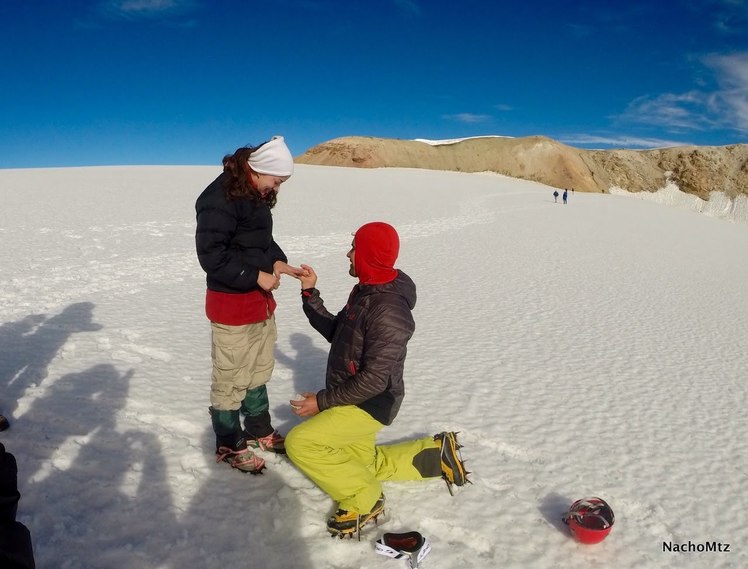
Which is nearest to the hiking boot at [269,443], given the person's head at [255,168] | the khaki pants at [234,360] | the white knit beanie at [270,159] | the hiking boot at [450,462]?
the khaki pants at [234,360]

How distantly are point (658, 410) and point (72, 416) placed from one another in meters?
5.91

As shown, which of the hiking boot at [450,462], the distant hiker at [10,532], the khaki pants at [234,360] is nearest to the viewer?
the distant hiker at [10,532]

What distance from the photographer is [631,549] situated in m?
3.24

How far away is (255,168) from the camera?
3.00m

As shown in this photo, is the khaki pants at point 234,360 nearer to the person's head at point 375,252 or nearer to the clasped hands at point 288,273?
the clasped hands at point 288,273

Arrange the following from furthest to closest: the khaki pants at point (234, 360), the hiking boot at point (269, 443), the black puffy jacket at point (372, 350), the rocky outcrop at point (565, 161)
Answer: the rocky outcrop at point (565, 161), the hiking boot at point (269, 443), the khaki pants at point (234, 360), the black puffy jacket at point (372, 350)

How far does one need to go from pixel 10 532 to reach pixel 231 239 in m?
2.13

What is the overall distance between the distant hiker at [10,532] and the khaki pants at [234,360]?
1.96 meters

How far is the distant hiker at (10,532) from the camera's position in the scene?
3.84ft

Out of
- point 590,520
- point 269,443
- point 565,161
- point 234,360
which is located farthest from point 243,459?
point 565,161

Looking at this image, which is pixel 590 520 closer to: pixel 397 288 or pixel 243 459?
pixel 397 288

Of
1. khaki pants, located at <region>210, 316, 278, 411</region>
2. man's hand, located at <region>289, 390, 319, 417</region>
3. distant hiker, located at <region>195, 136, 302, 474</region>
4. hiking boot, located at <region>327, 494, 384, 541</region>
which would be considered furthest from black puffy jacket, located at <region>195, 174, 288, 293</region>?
hiking boot, located at <region>327, 494, 384, 541</region>

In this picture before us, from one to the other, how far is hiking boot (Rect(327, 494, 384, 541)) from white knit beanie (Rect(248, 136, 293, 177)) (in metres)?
2.20

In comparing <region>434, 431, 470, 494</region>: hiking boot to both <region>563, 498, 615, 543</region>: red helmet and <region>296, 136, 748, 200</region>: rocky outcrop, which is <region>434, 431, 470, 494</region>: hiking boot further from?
<region>296, 136, 748, 200</region>: rocky outcrop
